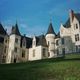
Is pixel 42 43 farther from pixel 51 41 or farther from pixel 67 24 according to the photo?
pixel 67 24

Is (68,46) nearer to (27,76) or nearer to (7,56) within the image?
(7,56)

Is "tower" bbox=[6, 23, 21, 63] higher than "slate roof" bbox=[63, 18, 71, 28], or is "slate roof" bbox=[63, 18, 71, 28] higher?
"slate roof" bbox=[63, 18, 71, 28]

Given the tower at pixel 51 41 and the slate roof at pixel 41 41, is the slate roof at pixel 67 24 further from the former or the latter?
the slate roof at pixel 41 41

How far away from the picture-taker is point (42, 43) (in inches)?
2534

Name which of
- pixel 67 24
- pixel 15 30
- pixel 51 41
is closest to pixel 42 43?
pixel 51 41

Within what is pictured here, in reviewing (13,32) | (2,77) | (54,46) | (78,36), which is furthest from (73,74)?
(13,32)

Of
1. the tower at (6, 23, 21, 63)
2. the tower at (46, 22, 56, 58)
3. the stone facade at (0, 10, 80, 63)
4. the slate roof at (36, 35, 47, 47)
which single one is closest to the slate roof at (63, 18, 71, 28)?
the stone facade at (0, 10, 80, 63)

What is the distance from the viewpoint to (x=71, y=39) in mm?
59406

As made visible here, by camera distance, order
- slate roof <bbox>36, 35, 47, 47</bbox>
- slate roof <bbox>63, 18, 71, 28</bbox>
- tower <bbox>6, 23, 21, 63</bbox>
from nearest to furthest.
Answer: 1. slate roof <bbox>63, 18, 71, 28</bbox>
2. tower <bbox>6, 23, 21, 63</bbox>
3. slate roof <bbox>36, 35, 47, 47</bbox>

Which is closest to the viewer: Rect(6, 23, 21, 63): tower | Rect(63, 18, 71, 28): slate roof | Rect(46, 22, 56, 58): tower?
Rect(63, 18, 71, 28): slate roof

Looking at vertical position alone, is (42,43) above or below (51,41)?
below

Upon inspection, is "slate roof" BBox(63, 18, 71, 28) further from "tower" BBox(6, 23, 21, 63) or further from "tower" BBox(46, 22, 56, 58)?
"tower" BBox(6, 23, 21, 63)

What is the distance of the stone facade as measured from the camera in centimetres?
5950

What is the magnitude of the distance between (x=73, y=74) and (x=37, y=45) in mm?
42655
